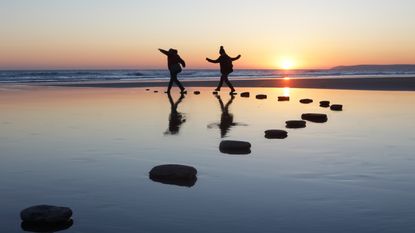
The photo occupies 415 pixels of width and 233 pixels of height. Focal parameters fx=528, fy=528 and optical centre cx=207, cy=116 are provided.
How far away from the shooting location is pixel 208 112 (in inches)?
596

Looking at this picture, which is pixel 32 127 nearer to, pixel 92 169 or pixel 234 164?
pixel 92 169

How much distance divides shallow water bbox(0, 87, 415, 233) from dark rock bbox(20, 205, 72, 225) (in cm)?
11

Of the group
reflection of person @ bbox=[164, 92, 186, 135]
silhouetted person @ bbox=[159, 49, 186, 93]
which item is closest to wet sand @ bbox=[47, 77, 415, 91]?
silhouetted person @ bbox=[159, 49, 186, 93]

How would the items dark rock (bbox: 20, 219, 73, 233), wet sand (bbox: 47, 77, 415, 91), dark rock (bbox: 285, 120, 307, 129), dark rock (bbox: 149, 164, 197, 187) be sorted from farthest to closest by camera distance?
wet sand (bbox: 47, 77, 415, 91), dark rock (bbox: 285, 120, 307, 129), dark rock (bbox: 149, 164, 197, 187), dark rock (bbox: 20, 219, 73, 233)

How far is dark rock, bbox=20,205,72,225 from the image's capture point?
441cm

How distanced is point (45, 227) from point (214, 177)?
234cm

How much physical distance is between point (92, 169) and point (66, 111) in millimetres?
8878

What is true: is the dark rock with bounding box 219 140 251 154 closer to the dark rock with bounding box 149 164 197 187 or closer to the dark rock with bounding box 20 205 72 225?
the dark rock with bounding box 149 164 197 187

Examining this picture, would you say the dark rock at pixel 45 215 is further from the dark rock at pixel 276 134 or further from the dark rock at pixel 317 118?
the dark rock at pixel 317 118

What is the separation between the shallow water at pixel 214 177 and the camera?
454cm

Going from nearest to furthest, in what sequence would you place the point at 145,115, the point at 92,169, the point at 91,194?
the point at 91,194 < the point at 92,169 < the point at 145,115

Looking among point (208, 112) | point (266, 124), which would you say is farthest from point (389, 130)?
point (208, 112)

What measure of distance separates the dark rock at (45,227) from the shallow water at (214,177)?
0.19 feet

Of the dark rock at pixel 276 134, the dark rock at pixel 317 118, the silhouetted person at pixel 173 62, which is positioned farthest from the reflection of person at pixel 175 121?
the silhouetted person at pixel 173 62
